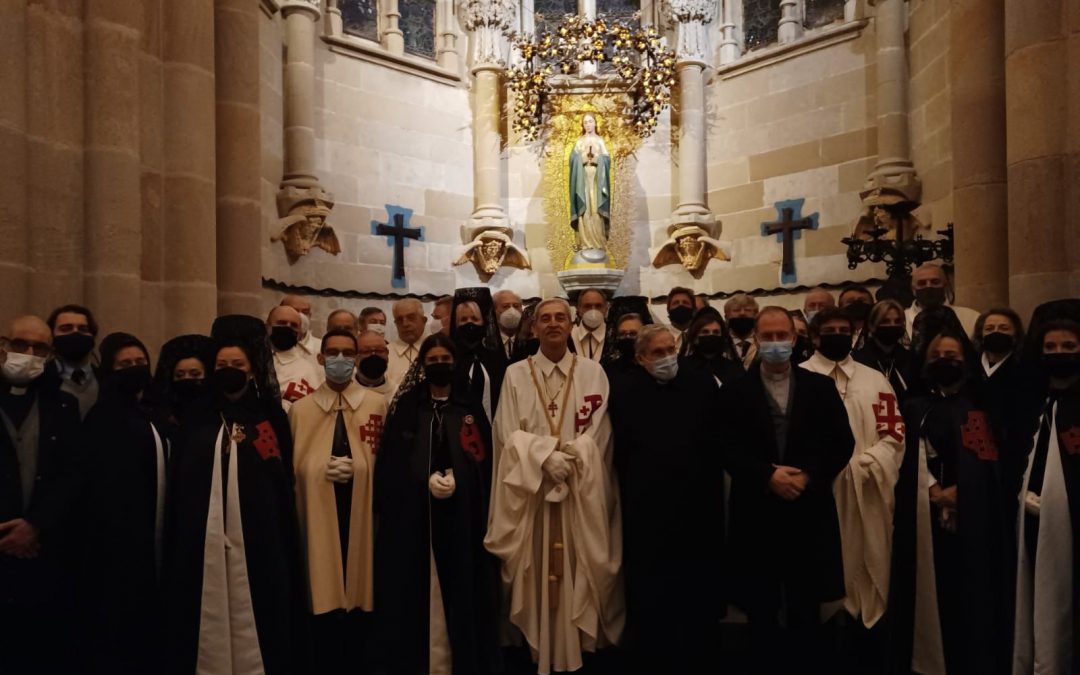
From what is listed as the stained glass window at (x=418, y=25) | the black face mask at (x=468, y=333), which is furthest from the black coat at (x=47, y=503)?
the stained glass window at (x=418, y=25)

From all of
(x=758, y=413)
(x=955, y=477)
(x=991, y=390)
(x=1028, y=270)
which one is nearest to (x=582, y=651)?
(x=758, y=413)

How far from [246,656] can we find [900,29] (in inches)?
359

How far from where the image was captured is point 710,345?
5.20 metres

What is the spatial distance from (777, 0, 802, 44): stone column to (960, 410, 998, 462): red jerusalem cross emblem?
8.17 m

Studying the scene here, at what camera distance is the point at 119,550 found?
4.09 m

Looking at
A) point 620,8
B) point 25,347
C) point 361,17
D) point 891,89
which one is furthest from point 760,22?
point 25,347

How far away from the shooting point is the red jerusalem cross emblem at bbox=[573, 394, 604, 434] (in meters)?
4.82

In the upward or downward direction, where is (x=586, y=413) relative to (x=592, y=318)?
downward

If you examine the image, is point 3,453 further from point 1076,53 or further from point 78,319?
point 1076,53

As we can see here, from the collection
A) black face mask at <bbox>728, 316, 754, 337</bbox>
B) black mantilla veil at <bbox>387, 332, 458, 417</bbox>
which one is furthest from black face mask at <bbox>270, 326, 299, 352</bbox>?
black face mask at <bbox>728, 316, 754, 337</bbox>

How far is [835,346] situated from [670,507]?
119cm

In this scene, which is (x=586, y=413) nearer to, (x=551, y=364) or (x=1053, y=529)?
(x=551, y=364)

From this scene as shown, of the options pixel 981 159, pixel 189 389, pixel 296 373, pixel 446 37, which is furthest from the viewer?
pixel 446 37

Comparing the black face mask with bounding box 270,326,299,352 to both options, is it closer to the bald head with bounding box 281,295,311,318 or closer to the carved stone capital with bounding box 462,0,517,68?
the bald head with bounding box 281,295,311,318
